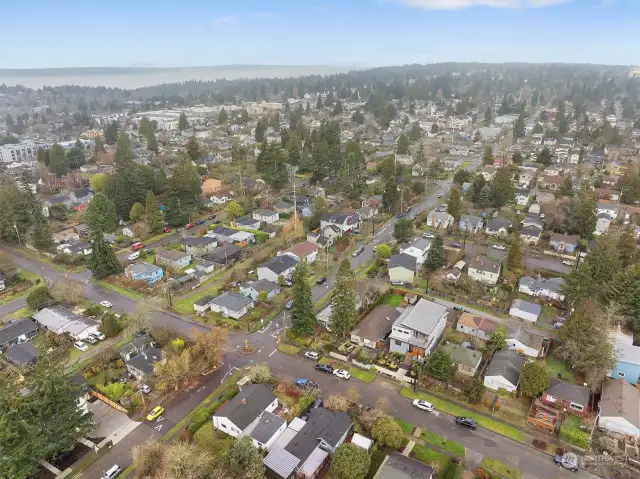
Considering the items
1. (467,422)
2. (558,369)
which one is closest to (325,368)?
(467,422)

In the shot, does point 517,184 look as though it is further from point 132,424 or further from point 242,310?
point 132,424

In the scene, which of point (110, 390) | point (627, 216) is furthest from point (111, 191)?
point (627, 216)

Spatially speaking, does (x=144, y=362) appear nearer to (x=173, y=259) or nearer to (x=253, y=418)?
(x=253, y=418)

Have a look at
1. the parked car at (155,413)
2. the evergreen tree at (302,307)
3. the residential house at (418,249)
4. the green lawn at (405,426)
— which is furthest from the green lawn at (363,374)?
the residential house at (418,249)

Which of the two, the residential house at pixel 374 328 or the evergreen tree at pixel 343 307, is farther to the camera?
the residential house at pixel 374 328

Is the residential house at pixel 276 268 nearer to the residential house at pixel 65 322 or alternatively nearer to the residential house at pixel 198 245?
the residential house at pixel 198 245

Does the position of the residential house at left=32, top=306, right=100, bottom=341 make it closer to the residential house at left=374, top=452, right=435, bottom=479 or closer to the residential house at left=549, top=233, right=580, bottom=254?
the residential house at left=374, top=452, right=435, bottom=479

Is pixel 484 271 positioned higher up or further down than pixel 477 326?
higher up
